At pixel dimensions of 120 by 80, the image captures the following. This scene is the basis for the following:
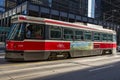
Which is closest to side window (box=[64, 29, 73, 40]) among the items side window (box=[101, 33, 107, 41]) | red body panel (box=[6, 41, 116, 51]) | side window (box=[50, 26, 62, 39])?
red body panel (box=[6, 41, 116, 51])

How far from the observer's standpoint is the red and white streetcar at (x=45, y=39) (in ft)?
52.2

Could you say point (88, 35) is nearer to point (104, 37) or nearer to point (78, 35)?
point (78, 35)

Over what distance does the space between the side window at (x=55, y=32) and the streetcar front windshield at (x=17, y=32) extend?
2.50 m

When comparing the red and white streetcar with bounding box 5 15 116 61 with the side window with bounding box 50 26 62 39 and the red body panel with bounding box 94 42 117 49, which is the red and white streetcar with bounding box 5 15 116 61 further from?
the red body panel with bounding box 94 42 117 49

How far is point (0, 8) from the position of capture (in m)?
57.4

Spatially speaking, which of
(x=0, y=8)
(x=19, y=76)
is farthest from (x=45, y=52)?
(x=0, y=8)

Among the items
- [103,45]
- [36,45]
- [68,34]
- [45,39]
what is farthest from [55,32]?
[103,45]

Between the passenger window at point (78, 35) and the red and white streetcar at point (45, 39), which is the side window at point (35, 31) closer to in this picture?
the red and white streetcar at point (45, 39)

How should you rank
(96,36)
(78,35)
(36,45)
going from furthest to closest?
(96,36), (78,35), (36,45)

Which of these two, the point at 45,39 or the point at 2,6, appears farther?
Result: the point at 2,6

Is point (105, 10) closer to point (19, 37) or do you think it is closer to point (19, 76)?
point (19, 37)

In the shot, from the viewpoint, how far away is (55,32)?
1822cm

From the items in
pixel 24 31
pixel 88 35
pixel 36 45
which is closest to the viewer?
pixel 24 31

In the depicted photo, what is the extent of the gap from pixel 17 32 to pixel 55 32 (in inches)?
126
